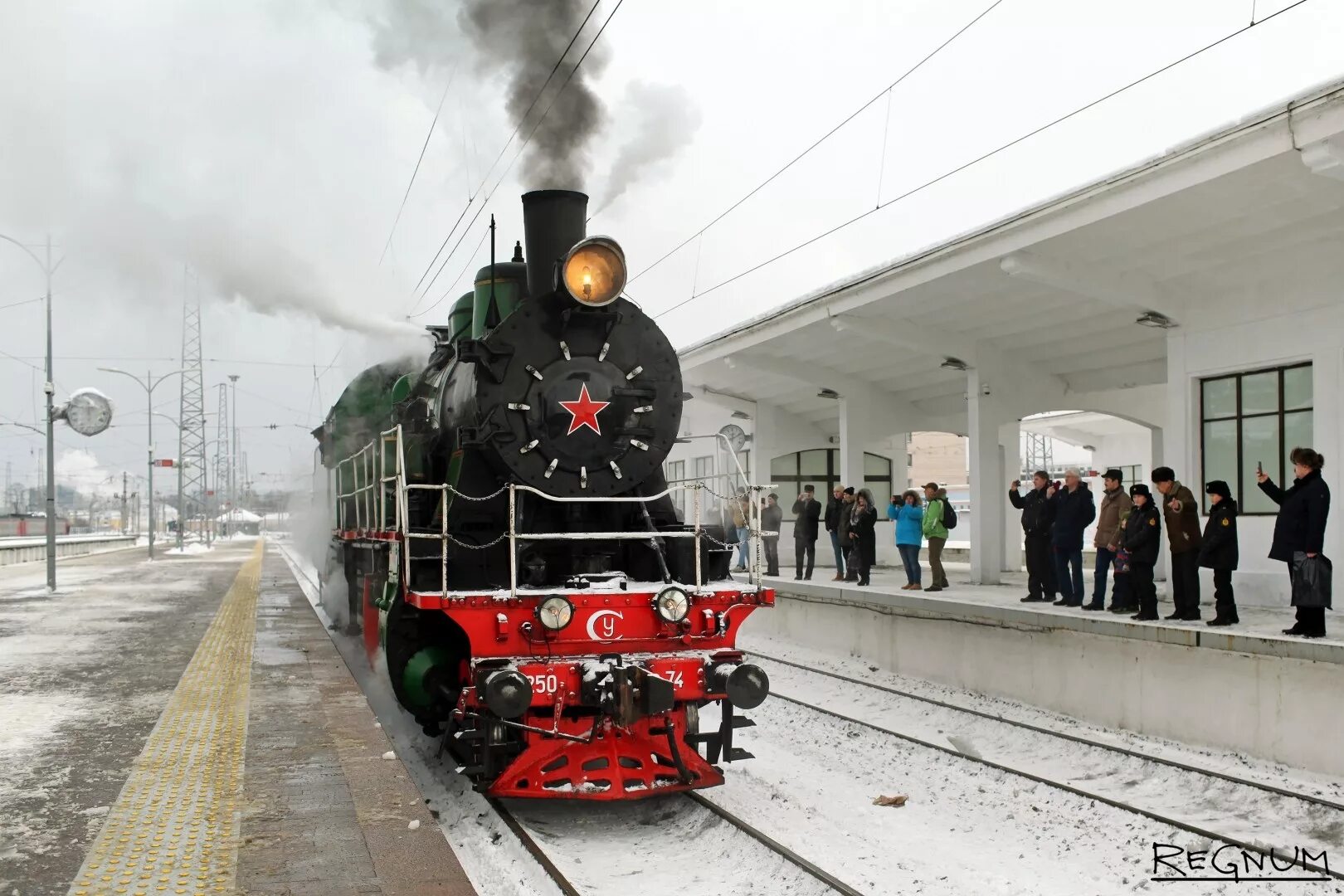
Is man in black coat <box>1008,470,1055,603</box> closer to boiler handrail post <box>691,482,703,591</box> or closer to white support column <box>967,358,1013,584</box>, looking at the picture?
white support column <box>967,358,1013,584</box>

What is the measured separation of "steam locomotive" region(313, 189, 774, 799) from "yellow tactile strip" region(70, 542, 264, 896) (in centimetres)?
116

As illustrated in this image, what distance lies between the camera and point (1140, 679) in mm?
8711

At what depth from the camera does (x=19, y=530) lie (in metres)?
53.8

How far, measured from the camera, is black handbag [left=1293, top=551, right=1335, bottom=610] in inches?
298

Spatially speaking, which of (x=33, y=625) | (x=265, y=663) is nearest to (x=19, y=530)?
(x=33, y=625)

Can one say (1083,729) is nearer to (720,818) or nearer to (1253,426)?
(1253,426)

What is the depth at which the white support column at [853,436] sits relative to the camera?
56.9 feet

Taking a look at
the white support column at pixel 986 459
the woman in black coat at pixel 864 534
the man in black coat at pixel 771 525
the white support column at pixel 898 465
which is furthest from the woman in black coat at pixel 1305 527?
the white support column at pixel 898 465

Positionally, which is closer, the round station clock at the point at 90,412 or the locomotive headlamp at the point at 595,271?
the locomotive headlamp at the point at 595,271

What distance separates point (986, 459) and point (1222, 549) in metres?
5.91

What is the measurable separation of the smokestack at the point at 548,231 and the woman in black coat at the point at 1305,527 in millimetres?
5386

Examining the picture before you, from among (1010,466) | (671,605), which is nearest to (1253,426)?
(1010,466)

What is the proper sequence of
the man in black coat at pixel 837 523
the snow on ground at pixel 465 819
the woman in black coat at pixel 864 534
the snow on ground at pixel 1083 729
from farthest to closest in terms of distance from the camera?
the man in black coat at pixel 837 523 → the woman in black coat at pixel 864 534 → the snow on ground at pixel 1083 729 → the snow on ground at pixel 465 819

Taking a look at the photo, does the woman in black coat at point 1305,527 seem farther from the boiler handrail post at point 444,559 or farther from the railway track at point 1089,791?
the boiler handrail post at point 444,559
